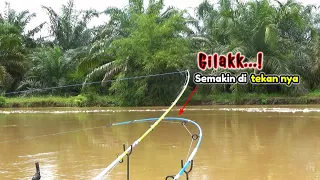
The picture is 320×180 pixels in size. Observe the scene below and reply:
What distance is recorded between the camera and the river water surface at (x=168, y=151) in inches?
202

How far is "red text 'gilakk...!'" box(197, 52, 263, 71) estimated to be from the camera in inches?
741

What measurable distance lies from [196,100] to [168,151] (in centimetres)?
1305

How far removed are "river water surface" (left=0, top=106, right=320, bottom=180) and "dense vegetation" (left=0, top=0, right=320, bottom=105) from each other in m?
8.67

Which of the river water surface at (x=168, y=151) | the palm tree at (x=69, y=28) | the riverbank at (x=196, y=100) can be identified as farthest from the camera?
the palm tree at (x=69, y=28)

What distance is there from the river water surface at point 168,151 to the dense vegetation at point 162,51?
867 centimetres

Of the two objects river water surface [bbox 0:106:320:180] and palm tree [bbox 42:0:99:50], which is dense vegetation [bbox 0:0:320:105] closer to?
palm tree [bbox 42:0:99:50]

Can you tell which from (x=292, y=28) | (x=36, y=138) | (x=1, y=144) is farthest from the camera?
(x=292, y=28)

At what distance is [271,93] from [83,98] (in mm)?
8913

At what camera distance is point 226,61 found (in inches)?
768

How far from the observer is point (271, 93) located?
19.8 m

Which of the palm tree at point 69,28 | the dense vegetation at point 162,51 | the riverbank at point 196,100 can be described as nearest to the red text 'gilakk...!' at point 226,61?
the dense vegetation at point 162,51

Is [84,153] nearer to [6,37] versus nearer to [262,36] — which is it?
[262,36]

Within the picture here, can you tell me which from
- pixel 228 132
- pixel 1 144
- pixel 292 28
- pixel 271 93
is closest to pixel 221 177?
pixel 228 132

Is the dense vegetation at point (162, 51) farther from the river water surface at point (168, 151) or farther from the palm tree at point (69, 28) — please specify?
the river water surface at point (168, 151)
